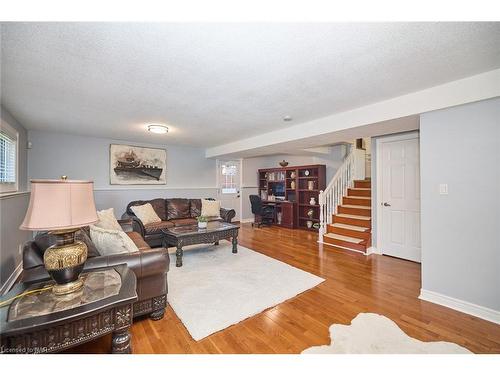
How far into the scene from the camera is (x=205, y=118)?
3.35 meters

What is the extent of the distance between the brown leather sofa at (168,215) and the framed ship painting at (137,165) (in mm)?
728

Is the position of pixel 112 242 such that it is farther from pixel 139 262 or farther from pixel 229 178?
pixel 229 178

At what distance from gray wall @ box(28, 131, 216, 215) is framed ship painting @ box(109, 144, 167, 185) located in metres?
0.11

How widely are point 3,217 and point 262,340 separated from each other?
322cm

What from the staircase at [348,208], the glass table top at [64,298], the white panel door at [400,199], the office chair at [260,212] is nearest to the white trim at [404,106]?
the white panel door at [400,199]

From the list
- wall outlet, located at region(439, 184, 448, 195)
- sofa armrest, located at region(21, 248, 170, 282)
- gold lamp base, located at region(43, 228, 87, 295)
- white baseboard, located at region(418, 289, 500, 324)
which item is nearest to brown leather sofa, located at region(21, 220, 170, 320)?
sofa armrest, located at region(21, 248, 170, 282)

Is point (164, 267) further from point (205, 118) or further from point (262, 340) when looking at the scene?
point (205, 118)

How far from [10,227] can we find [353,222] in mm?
5535

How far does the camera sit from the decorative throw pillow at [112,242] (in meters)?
2.02

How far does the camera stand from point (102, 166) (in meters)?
4.83

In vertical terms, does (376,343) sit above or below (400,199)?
below

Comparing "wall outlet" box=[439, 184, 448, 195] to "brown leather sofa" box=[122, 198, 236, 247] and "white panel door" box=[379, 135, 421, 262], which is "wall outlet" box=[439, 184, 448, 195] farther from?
"brown leather sofa" box=[122, 198, 236, 247]

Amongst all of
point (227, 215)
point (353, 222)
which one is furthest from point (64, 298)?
point (353, 222)

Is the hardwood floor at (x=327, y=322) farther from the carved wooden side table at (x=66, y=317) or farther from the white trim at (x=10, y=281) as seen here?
the white trim at (x=10, y=281)
